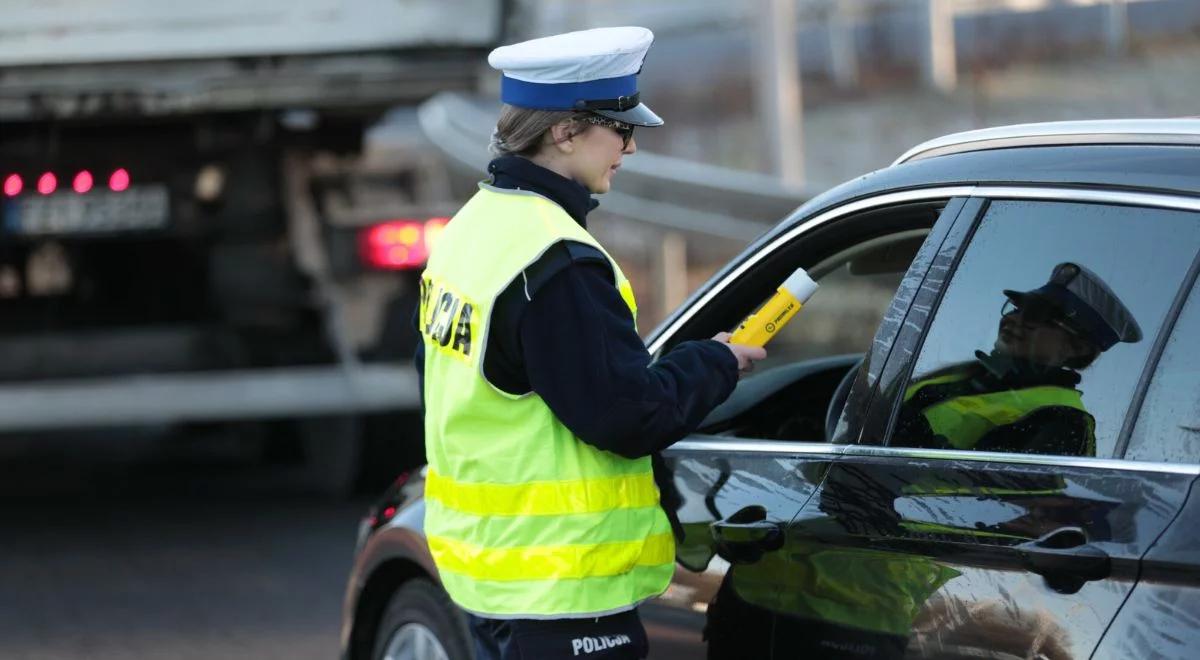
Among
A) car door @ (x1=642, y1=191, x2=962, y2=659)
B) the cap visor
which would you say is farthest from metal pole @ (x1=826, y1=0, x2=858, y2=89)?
the cap visor

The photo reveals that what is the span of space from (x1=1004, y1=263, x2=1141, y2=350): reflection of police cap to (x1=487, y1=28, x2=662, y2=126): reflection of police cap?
658 millimetres

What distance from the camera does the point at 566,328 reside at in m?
3.30

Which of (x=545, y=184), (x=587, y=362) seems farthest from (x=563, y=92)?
(x=587, y=362)

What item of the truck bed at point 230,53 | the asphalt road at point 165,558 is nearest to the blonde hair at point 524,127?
the asphalt road at point 165,558

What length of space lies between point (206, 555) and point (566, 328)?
17.4ft

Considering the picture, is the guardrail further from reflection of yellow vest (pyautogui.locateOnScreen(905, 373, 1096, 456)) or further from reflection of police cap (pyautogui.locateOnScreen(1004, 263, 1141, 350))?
reflection of police cap (pyautogui.locateOnScreen(1004, 263, 1141, 350))

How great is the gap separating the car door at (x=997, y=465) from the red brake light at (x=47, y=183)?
19.8ft

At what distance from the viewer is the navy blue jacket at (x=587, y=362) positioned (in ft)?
10.8

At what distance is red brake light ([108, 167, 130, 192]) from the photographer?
356 inches

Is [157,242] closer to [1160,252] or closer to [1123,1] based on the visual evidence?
[1160,252]

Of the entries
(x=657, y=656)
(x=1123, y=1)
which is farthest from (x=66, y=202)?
(x=1123, y=1)

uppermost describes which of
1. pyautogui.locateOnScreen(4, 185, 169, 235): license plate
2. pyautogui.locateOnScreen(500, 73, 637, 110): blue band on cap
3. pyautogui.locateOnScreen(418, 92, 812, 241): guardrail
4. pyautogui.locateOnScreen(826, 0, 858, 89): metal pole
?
pyautogui.locateOnScreen(500, 73, 637, 110): blue band on cap

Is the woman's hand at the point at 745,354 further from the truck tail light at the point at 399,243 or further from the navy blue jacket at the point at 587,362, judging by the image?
the truck tail light at the point at 399,243

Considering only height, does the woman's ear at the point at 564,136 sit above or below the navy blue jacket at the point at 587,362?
above
